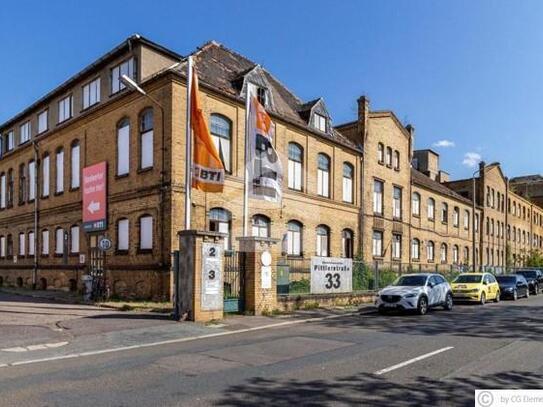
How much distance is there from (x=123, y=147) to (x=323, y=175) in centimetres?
1191

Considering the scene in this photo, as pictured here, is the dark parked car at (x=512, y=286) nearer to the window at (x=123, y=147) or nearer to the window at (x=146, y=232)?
the window at (x=146, y=232)

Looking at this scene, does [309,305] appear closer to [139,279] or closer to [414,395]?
[139,279]

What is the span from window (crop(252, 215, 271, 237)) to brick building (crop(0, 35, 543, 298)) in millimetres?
79

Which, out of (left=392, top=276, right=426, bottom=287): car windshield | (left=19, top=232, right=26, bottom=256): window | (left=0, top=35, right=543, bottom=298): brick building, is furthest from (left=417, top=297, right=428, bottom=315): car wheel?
(left=19, top=232, right=26, bottom=256): window

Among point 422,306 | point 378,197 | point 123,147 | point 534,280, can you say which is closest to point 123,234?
point 123,147

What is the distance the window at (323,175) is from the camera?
30.2 metres

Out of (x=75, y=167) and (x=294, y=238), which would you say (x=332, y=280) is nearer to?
(x=294, y=238)

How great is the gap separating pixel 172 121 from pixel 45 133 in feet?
43.7

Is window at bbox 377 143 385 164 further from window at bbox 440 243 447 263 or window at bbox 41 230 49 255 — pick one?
window at bbox 41 230 49 255

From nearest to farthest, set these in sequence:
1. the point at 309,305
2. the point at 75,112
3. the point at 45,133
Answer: the point at 309,305, the point at 75,112, the point at 45,133

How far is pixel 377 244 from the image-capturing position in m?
35.4

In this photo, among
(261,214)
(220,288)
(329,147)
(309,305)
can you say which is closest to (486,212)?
(329,147)

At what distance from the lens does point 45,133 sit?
30.6m

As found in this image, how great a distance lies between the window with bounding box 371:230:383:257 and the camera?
114 ft
